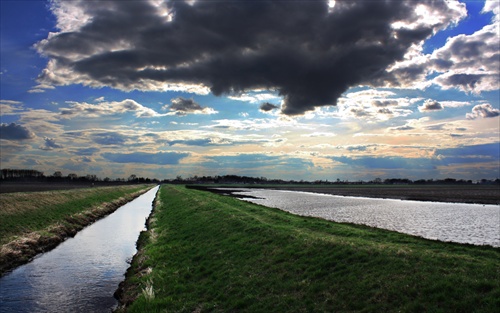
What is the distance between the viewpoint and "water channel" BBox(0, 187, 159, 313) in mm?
17594

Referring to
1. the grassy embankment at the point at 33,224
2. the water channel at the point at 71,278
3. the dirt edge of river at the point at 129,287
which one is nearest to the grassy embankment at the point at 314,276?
the dirt edge of river at the point at 129,287

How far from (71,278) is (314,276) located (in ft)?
51.0

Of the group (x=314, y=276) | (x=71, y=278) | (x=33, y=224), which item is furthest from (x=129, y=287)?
(x=33, y=224)

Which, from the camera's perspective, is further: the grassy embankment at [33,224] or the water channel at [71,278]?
the grassy embankment at [33,224]

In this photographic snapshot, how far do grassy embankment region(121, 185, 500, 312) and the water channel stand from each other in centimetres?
156

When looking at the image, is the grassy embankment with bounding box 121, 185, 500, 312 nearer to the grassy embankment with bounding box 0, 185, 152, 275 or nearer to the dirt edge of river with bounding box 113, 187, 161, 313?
the dirt edge of river with bounding box 113, 187, 161, 313

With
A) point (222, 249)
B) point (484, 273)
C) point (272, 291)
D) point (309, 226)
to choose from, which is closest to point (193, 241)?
point (222, 249)

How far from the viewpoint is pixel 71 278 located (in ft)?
72.0

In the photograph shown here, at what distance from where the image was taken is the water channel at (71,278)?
Answer: 17.6m

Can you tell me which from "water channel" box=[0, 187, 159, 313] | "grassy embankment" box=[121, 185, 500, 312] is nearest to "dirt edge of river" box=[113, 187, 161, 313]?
"grassy embankment" box=[121, 185, 500, 312]

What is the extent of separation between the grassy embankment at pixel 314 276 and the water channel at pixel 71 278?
1.56 meters

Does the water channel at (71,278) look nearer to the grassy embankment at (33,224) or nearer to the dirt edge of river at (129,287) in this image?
the dirt edge of river at (129,287)

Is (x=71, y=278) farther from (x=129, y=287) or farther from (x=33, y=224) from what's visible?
(x=33, y=224)

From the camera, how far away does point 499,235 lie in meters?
31.4
